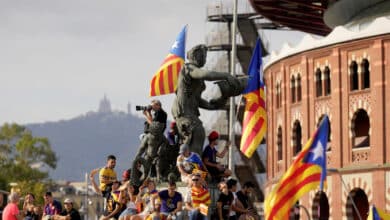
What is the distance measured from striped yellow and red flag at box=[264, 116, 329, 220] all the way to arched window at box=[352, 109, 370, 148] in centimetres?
3607

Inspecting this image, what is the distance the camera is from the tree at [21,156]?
102938mm

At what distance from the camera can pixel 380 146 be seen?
204ft

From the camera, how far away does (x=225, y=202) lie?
2480 centimetres

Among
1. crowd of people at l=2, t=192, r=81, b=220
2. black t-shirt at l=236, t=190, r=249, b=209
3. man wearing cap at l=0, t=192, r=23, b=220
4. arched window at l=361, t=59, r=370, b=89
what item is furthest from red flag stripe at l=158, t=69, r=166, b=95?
arched window at l=361, t=59, r=370, b=89

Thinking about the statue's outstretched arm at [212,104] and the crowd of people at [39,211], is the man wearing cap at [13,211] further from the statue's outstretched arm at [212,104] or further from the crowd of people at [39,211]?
the statue's outstretched arm at [212,104]

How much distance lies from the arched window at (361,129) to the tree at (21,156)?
127ft

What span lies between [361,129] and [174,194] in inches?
1627

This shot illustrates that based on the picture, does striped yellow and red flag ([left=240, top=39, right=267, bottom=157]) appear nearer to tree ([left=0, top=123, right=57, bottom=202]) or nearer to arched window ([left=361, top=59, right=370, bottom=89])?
arched window ([left=361, top=59, right=370, bottom=89])

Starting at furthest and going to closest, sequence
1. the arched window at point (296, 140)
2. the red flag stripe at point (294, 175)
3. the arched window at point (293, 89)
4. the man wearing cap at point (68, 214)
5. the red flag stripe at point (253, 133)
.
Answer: the arched window at point (296, 140)
the arched window at point (293, 89)
the red flag stripe at point (253, 133)
the red flag stripe at point (294, 175)
the man wearing cap at point (68, 214)

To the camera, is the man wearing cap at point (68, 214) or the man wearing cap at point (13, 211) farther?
the man wearing cap at point (13, 211)

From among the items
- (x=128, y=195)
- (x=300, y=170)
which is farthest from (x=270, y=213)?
(x=128, y=195)

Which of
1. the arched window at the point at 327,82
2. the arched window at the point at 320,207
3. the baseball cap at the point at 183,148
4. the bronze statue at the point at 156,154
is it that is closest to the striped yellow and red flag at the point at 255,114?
the bronze statue at the point at 156,154

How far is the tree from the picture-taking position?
103 metres

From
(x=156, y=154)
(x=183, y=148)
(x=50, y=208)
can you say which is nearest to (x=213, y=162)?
(x=183, y=148)
